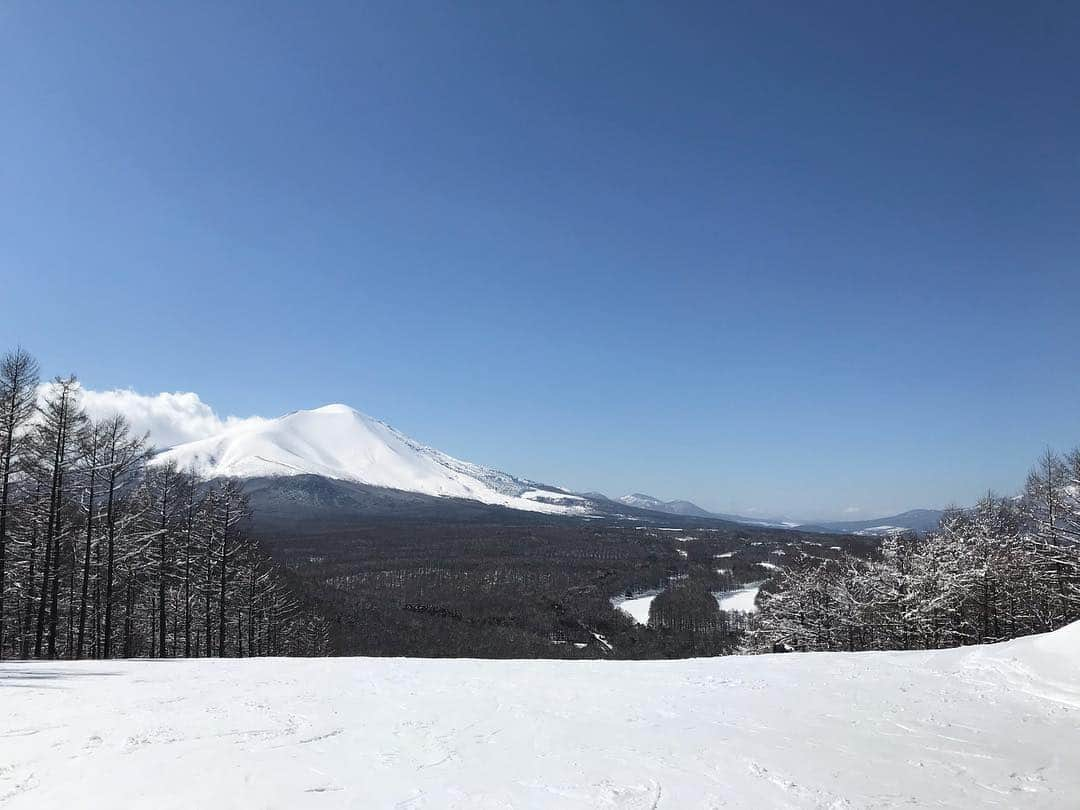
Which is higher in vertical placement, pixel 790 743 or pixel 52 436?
pixel 52 436

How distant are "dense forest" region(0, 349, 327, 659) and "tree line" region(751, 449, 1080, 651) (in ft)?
123

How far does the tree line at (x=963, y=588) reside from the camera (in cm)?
2908

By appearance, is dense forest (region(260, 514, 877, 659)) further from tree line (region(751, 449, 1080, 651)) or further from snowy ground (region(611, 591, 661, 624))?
tree line (region(751, 449, 1080, 651))

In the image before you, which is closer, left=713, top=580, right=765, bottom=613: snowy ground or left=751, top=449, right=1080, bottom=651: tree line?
left=751, top=449, right=1080, bottom=651: tree line

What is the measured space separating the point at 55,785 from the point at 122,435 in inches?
828

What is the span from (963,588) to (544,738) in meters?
30.4

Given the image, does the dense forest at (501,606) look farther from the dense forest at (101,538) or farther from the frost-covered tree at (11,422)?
the frost-covered tree at (11,422)

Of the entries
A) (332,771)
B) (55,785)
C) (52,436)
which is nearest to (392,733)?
(332,771)

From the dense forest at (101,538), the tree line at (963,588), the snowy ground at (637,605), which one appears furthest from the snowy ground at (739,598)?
the dense forest at (101,538)

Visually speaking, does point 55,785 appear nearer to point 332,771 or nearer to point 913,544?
point 332,771

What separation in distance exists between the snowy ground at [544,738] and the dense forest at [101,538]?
8.91 meters

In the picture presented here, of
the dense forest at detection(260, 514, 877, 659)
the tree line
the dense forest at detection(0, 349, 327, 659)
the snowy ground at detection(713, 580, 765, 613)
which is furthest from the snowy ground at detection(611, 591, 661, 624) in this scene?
the dense forest at detection(0, 349, 327, 659)

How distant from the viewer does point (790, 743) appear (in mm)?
8633

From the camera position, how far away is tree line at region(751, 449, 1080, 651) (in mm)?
29078
